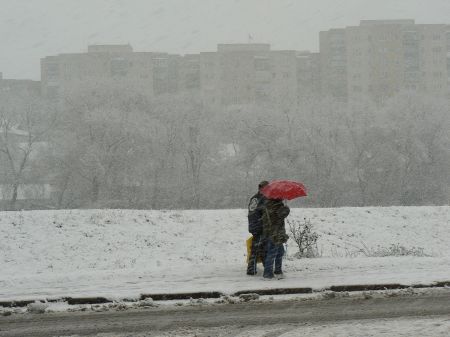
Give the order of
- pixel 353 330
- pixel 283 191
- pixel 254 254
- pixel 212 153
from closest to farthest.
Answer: pixel 353 330
pixel 283 191
pixel 254 254
pixel 212 153

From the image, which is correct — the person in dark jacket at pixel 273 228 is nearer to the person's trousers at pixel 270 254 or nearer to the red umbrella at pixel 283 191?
the person's trousers at pixel 270 254

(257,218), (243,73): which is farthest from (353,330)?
(243,73)

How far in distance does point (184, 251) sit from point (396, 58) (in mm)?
83589

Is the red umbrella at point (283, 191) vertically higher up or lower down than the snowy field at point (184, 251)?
higher up

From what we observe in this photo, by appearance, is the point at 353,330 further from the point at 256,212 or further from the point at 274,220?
the point at 256,212

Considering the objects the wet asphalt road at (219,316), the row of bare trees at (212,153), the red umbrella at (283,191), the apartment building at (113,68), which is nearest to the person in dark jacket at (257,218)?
the red umbrella at (283,191)

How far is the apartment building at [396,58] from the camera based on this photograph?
101m

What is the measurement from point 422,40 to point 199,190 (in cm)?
6246

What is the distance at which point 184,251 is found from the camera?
25.0 m

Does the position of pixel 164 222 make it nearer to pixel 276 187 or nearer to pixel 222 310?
pixel 276 187

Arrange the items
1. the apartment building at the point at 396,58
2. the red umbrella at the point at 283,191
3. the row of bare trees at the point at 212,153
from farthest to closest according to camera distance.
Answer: the apartment building at the point at 396,58
the row of bare trees at the point at 212,153
the red umbrella at the point at 283,191

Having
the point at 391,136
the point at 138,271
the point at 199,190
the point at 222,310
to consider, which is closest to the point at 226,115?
the point at 199,190

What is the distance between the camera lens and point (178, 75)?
11150cm

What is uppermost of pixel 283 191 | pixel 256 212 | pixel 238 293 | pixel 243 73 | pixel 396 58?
pixel 396 58
